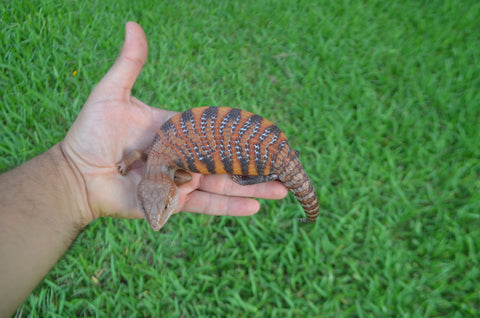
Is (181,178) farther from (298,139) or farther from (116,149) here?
(298,139)

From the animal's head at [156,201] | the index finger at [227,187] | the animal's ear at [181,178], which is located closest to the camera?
the animal's head at [156,201]

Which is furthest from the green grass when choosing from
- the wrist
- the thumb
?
the thumb

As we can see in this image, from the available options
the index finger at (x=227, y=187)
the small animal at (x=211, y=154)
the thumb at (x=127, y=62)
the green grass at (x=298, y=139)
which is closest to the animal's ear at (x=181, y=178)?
the small animal at (x=211, y=154)

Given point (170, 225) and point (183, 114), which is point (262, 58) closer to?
point (183, 114)

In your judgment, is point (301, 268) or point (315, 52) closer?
point (301, 268)

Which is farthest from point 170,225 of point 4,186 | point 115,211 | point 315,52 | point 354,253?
point 315,52

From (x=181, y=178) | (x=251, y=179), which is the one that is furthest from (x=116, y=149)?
(x=251, y=179)

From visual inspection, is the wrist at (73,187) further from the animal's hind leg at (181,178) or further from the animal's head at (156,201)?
the animal's hind leg at (181,178)
